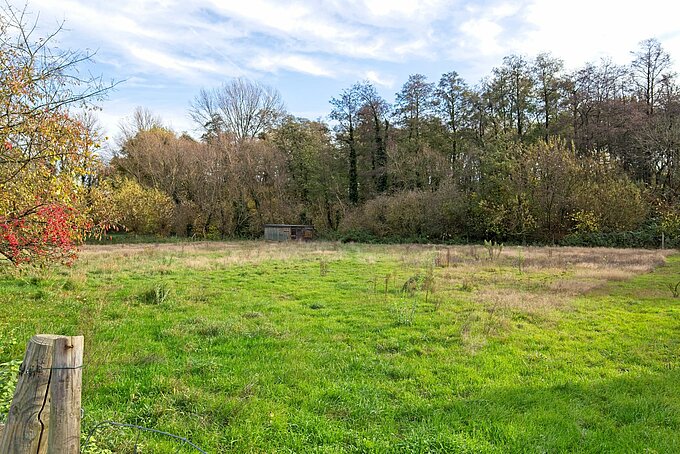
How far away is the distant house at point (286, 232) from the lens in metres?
32.8

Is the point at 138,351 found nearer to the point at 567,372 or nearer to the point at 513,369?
the point at 513,369

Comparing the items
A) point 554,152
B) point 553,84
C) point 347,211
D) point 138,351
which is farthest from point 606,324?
point 553,84

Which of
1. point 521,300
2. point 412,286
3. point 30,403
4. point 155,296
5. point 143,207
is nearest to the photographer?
point 30,403

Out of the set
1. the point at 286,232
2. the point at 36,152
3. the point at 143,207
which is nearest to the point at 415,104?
the point at 286,232

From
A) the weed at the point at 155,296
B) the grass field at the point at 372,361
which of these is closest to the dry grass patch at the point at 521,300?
the grass field at the point at 372,361

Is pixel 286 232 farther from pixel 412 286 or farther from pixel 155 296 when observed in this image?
pixel 155 296

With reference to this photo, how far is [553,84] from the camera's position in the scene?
33.5 metres

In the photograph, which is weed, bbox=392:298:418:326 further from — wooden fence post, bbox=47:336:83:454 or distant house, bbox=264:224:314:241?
distant house, bbox=264:224:314:241

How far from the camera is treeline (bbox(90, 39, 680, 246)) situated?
89.2 feet

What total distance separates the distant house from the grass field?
21.1 m

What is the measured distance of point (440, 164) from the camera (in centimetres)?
3316

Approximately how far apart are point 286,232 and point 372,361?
2757cm

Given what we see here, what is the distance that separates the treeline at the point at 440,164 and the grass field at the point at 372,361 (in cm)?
1709

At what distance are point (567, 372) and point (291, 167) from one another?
116ft
